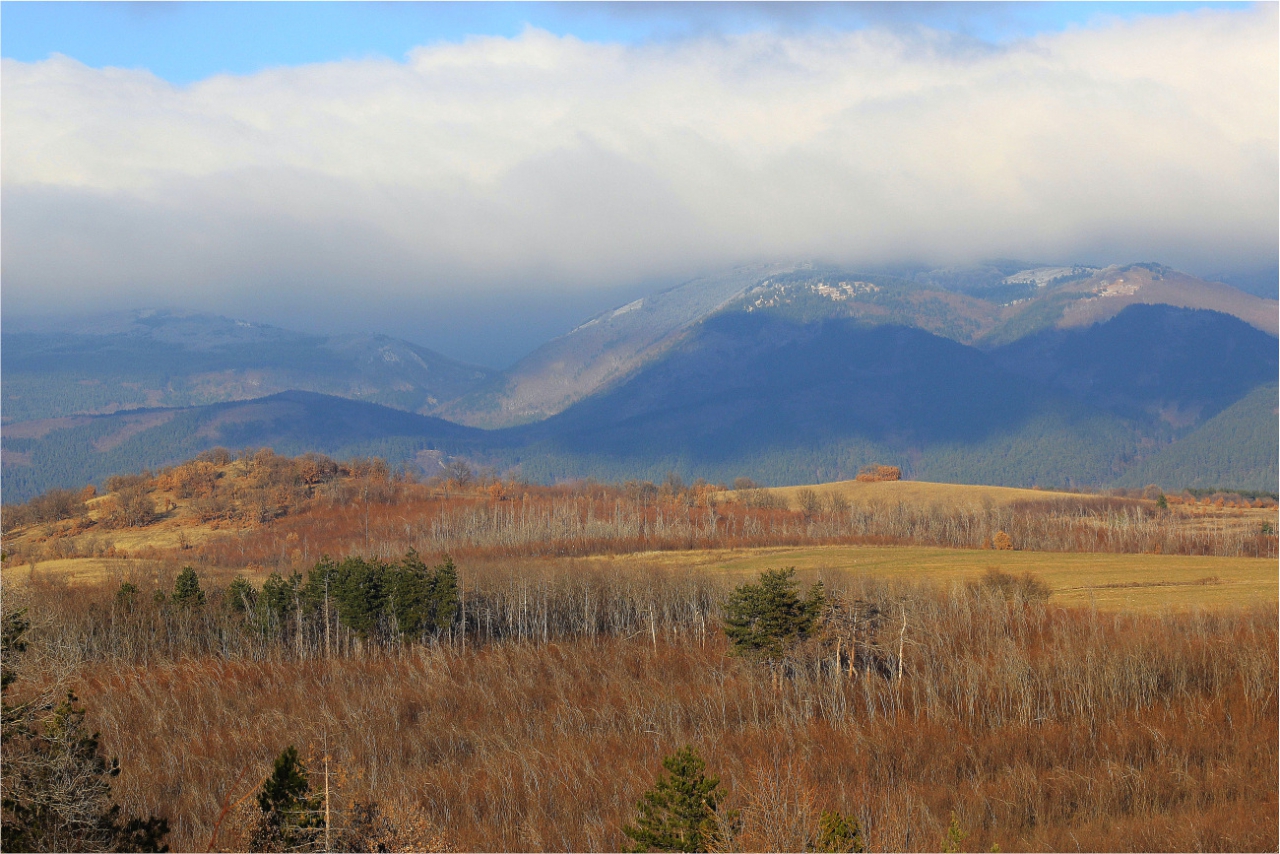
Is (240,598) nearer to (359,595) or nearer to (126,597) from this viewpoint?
(126,597)

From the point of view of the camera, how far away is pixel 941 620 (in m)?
84.4

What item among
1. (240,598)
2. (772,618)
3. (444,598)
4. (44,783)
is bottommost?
(772,618)

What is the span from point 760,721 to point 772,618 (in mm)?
7494

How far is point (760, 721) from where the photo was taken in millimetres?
65812

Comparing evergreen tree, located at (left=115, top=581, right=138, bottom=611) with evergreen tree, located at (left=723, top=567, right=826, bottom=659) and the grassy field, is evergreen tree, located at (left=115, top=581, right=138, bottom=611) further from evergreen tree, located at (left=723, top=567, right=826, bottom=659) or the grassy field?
evergreen tree, located at (left=723, top=567, right=826, bottom=659)

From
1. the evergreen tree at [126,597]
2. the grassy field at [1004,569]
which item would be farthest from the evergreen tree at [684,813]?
the evergreen tree at [126,597]

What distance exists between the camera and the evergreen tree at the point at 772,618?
224 feet

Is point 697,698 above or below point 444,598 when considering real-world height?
below

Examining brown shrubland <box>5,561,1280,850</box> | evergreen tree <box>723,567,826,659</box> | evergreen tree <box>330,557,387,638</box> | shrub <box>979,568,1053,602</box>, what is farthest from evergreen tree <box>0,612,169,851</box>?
shrub <box>979,568,1053,602</box>

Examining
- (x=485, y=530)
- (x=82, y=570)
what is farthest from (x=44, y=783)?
(x=485, y=530)

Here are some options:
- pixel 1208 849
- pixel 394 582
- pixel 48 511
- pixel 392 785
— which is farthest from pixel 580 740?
pixel 48 511

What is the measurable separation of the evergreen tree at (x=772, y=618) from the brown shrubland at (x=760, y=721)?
6.84 ft

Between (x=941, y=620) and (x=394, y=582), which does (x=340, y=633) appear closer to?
(x=394, y=582)

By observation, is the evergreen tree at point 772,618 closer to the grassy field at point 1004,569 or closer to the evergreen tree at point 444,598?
the grassy field at point 1004,569
